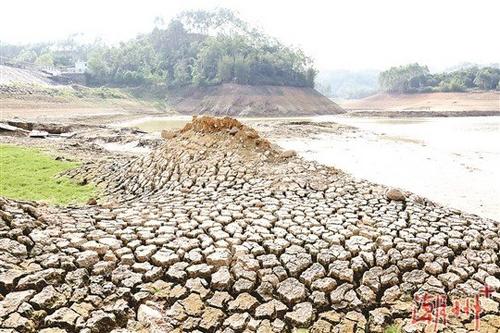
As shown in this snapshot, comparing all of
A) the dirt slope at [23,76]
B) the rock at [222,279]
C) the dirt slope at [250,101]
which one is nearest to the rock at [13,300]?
the rock at [222,279]

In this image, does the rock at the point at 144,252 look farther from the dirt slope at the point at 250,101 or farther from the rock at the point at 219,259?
the dirt slope at the point at 250,101

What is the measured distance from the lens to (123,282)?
11.6 ft

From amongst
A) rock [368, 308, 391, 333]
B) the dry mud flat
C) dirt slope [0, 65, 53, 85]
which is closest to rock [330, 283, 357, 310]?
the dry mud flat

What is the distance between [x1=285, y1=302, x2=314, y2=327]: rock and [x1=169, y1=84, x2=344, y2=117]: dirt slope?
163 feet

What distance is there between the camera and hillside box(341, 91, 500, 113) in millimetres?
55541

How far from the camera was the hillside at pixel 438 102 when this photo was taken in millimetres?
55541

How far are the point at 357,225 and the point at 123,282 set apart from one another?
9.11ft

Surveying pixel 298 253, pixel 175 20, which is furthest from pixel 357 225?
pixel 175 20

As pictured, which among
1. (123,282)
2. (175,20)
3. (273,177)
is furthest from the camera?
(175,20)

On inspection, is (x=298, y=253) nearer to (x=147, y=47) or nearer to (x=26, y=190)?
(x=26, y=190)

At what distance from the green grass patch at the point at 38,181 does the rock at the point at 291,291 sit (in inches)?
207

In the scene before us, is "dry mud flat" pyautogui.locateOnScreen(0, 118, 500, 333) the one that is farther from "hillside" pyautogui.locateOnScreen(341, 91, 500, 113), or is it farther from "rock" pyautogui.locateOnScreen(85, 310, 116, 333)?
"hillside" pyautogui.locateOnScreen(341, 91, 500, 113)

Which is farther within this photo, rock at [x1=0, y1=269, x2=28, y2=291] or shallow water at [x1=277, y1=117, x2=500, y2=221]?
shallow water at [x1=277, y1=117, x2=500, y2=221]

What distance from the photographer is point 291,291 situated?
12.0 feet
